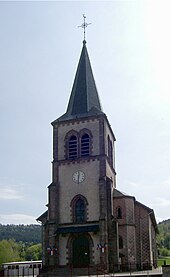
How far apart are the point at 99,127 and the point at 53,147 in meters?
5.03

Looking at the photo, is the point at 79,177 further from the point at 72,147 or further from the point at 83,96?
the point at 83,96

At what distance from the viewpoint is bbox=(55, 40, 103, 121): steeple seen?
39.3 m

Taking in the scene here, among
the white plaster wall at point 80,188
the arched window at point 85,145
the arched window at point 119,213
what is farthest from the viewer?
the arched window at point 85,145

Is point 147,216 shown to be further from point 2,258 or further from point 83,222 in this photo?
point 2,258

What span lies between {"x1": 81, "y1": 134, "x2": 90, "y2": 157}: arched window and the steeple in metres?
2.18

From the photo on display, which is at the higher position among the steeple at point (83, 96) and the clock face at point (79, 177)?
the steeple at point (83, 96)

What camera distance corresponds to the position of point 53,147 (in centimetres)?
3888

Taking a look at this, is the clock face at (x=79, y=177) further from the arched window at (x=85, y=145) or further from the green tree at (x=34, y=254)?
the green tree at (x=34, y=254)

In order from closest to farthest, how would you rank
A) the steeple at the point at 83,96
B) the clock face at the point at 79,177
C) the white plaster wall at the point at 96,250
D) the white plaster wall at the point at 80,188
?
the white plaster wall at the point at 96,250 → the white plaster wall at the point at 80,188 → the clock face at the point at 79,177 → the steeple at the point at 83,96

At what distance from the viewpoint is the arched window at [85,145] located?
123ft

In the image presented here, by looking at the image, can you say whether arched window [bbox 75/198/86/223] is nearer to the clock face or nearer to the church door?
the church door

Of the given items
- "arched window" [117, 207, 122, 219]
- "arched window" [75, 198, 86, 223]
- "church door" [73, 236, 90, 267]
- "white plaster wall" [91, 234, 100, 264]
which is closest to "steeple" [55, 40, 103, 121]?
"arched window" [75, 198, 86, 223]

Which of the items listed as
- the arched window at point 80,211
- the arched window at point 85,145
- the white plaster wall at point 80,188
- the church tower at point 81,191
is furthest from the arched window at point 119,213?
the arched window at point 85,145

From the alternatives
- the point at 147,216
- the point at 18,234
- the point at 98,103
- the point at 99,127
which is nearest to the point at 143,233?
the point at 147,216
